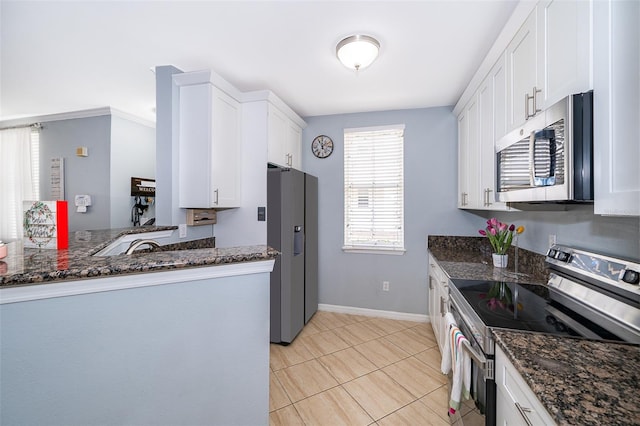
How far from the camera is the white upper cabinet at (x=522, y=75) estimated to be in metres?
1.43

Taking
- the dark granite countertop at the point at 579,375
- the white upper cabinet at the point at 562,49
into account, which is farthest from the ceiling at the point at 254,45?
the dark granite countertop at the point at 579,375

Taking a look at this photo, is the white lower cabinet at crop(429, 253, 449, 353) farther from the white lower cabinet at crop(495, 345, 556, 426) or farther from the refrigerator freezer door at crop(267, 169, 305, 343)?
the refrigerator freezer door at crop(267, 169, 305, 343)

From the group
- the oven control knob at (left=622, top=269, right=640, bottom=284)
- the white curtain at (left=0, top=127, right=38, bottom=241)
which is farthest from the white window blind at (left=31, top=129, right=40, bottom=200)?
the oven control knob at (left=622, top=269, right=640, bottom=284)

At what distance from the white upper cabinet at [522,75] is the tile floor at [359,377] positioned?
5.29ft

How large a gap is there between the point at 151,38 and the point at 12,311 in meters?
1.97

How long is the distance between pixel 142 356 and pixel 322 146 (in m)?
2.98

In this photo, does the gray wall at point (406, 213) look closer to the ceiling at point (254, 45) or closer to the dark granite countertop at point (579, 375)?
the ceiling at point (254, 45)

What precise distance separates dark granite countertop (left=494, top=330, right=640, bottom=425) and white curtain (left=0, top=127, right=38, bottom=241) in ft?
18.6

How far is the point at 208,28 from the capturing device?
1813mm

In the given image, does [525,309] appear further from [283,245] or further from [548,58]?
[283,245]

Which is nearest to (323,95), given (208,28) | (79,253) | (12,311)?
(208,28)

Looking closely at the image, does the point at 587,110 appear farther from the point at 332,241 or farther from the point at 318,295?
the point at 318,295

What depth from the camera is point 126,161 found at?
3.75 meters

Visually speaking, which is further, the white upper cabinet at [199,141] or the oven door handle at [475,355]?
the white upper cabinet at [199,141]
